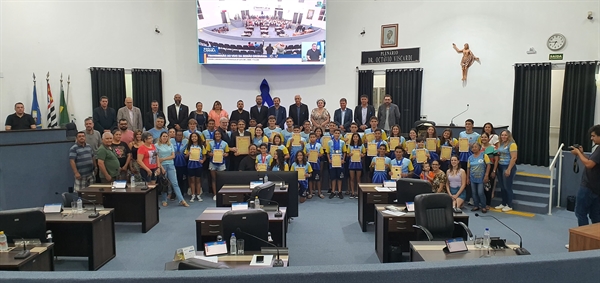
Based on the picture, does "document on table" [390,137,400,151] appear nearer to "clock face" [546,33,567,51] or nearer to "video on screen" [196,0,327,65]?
"video on screen" [196,0,327,65]

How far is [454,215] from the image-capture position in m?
5.08

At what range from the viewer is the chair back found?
15.4ft

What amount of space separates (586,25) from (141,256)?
440 inches

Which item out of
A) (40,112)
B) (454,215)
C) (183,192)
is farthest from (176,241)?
(40,112)

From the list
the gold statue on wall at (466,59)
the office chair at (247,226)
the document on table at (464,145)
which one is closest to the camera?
the office chair at (247,226)

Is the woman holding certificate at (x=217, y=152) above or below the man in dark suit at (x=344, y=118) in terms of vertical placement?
below

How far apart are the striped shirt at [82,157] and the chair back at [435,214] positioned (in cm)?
613

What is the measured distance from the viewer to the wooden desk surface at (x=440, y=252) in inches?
139

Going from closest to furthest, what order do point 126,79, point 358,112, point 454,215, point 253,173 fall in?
point 454,215 → point 253,173 → point 358,112 → point 126,79

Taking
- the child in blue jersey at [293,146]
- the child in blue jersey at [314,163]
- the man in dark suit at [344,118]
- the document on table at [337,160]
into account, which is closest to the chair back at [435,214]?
the document on table at [337,160]

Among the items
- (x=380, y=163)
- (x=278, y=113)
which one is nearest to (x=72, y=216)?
(x=380, y=163)

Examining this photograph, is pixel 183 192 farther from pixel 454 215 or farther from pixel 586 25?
pixel 586 25

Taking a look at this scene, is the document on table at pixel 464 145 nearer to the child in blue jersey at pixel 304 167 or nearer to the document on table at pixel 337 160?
Answer: the document on table at pixel 337 160

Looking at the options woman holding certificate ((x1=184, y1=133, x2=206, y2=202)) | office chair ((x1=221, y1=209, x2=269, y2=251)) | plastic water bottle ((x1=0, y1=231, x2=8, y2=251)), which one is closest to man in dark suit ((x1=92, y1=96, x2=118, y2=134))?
woman holding certificate ((x1=184, y1=133, x2=206, y2=202))
